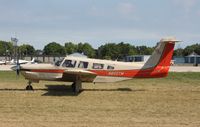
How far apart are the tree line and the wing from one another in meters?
114

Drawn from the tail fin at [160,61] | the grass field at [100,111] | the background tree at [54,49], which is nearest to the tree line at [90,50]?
the background tree at [54,49]

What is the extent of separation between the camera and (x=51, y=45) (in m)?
160

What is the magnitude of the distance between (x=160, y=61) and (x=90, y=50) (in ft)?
420

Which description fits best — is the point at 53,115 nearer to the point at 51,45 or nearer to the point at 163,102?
the point at 163,102

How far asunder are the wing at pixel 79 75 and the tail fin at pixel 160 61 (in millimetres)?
2991

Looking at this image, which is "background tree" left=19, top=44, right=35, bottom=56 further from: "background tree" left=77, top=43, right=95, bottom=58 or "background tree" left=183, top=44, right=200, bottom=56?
"background tree" left=183, top=44, right=200, bottom=56

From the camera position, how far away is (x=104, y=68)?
68.0 ft

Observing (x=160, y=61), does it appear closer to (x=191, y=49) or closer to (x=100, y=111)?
(x=100, y=111)

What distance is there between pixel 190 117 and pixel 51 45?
150636mm

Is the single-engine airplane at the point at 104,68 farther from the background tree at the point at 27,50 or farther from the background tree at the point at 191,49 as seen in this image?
the background tree at the point at 191,49

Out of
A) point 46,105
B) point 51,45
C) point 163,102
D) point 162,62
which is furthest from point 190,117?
point 51,45

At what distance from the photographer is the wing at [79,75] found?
62.1 feet

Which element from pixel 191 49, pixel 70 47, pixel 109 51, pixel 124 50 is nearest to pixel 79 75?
pixel 109 51

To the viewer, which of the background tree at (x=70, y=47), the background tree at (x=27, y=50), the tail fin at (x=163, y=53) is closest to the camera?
the tail fin at (x=163, y=53)
